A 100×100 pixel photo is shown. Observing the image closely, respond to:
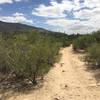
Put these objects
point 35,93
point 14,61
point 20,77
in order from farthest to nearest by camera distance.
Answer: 1. point 20,77
2. point 14,61
3. point 35,93

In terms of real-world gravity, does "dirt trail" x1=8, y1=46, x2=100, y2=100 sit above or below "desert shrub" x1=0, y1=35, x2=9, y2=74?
below

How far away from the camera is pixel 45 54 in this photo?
65.4 feet

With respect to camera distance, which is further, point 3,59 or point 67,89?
point 3,59

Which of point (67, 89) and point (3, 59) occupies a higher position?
point (3, 59)

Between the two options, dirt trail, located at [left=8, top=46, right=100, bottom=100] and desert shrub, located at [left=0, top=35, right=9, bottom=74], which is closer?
dirt trail, located at [left=8, top=46, right=100, bottom=100]

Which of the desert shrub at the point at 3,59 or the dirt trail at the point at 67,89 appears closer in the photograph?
the dirt trail at the point at 67,89

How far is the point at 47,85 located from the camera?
711 inches

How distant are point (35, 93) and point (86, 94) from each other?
328 centimetres

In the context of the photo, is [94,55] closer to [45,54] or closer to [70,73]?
[70,73]

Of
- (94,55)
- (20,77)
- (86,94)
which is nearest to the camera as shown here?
(86,94)

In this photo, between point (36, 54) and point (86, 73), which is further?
point (86, 73)

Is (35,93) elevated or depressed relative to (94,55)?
depressed

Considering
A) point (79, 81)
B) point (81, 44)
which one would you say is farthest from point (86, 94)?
point (81, 44)

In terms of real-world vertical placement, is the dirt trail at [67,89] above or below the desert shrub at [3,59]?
below
